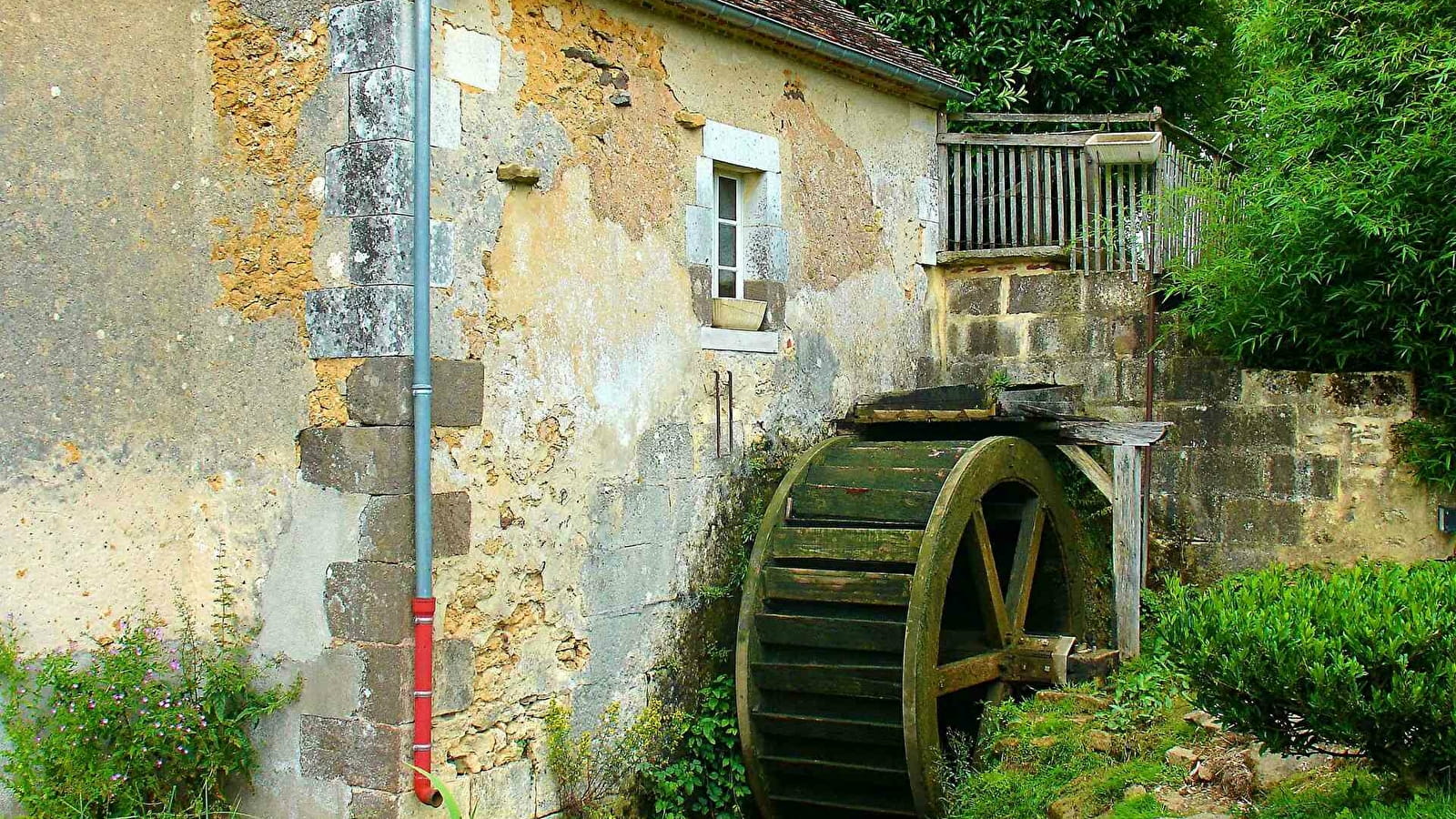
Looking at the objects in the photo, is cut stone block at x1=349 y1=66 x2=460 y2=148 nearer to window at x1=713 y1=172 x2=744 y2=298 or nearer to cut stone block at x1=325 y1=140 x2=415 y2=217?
cut stone block at x1=325 y1=140 x2=415 y2=217

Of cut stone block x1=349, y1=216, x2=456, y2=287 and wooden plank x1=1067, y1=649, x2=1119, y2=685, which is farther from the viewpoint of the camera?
wooden plank x1=1067, y1=649, x2=1119, y2=685

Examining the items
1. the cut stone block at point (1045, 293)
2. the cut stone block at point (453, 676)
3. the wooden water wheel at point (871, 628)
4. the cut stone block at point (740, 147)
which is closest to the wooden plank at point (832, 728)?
the wooden water wheel at point (871, 628)

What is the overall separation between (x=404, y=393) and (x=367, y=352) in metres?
0.23

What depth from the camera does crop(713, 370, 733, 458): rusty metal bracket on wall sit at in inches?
273

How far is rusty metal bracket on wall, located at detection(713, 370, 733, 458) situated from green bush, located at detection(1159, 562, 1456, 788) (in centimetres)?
280

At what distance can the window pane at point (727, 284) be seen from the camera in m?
7.23

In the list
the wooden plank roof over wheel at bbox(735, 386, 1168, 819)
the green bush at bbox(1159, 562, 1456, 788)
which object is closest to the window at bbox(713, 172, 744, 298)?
the wooden plank roof over wheel at bbox(735, 386, 1168, 819)

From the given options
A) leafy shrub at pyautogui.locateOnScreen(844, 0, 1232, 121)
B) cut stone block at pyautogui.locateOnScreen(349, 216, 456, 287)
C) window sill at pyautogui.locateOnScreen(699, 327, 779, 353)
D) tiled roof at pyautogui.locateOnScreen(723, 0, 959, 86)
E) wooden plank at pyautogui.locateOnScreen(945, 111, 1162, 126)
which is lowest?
window sill at pyautogui.locateOnScreen(699, 327, 779, 353)

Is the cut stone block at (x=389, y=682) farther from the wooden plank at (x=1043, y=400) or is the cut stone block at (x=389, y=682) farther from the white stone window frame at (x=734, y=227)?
the wooden plank at (x=1043, y=400)

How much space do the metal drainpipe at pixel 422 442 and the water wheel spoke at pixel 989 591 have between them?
2837mm

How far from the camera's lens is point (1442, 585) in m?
4.34

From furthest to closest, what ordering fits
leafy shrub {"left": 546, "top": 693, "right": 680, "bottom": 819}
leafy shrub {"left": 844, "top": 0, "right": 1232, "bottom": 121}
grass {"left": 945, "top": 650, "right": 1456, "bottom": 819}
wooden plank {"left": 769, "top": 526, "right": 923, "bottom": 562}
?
leafy shrub {"left": 844, "top": 0, "right": 1232, "bottom": 121} < wooden plank {"left": 769, "top": 526, "right": 923, "bottom": 562} < leafy shrub {"left": 546, "top": 693, "right": 680, "bottom": 819} < grass {"left": 945, "top": 650, "right": 1456, "bottom": 819}

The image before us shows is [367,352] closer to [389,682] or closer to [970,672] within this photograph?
[389,682]

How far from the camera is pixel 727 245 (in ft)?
24.0
